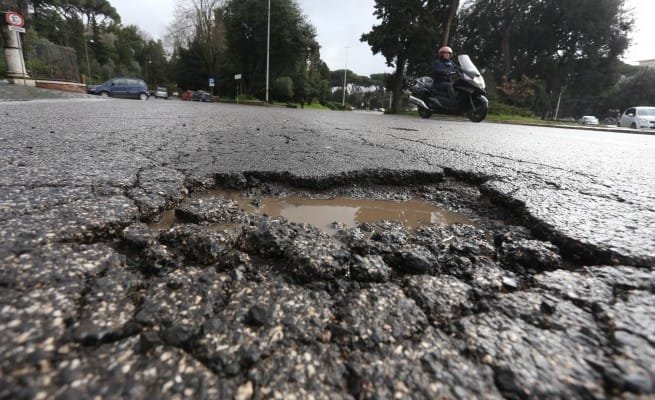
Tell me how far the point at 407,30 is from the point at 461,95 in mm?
15917

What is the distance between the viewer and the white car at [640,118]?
1661 centimetres

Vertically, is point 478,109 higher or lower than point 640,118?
lower

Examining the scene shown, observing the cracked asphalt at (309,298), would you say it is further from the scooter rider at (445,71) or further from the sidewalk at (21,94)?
the sidewalk at (21,94)

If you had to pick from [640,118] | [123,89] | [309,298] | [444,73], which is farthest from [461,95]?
[123,89]

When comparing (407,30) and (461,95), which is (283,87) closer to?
(407,30)

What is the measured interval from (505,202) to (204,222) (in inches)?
58.5

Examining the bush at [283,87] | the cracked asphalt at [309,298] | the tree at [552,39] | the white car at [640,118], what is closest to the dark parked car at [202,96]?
the bush at [283,87]

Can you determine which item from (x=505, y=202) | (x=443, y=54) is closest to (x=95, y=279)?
(x=505, y=202)

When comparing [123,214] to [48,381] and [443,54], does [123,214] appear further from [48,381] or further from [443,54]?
[443,54]

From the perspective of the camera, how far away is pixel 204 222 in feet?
4.25

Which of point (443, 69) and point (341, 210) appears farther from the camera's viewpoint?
point (443, 69)

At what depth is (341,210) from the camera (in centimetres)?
166

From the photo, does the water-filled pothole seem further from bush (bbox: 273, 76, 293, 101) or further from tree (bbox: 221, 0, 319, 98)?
bush (bbox: 273, 76, 293, 101)

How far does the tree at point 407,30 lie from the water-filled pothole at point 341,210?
862 inches
